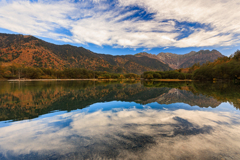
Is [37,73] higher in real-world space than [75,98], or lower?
higher

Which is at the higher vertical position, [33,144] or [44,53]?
[44,53]

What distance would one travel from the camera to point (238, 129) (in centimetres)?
723

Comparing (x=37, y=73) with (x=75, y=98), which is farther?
(x=37, y=73)

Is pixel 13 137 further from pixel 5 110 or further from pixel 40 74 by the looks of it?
pixel 40 74

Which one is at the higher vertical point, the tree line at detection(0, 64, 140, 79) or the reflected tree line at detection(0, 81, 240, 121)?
the tree line at detection(0, 64, 140, 79)

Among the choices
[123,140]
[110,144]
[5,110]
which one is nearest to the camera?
[110,144]

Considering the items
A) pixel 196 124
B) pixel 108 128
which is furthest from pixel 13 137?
pixel 196 124

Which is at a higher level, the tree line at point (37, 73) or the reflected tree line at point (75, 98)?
the tree line at point (37, 73)

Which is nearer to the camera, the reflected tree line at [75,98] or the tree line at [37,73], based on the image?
the reflected tree line at [75,98]

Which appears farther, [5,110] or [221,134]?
[5,110]

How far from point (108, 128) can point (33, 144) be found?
148 inches

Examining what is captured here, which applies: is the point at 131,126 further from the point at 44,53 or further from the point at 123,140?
the point at 44,53

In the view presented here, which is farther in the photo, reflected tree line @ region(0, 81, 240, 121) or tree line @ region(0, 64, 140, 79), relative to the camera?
tree line @ region(0, 64, 140, 79)

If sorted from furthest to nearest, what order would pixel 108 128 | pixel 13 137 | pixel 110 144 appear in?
pixel 108 128 → pixel 13 137 → pixel 110 144
